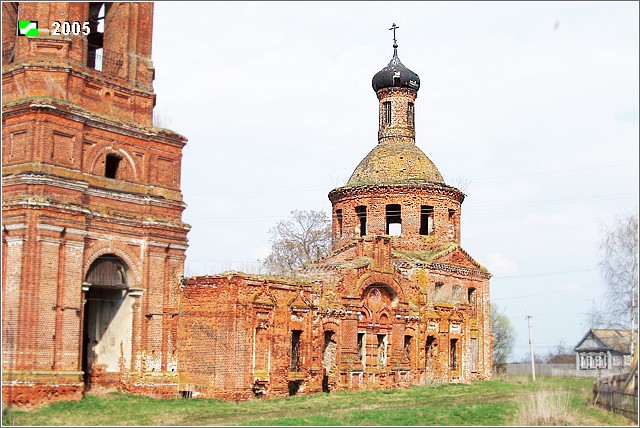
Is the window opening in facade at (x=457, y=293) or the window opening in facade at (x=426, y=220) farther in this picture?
the window opening in facade at (x=426, y=220)

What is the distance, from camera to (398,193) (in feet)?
116

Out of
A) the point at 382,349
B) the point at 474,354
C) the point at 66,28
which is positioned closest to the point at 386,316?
the point at 382,349

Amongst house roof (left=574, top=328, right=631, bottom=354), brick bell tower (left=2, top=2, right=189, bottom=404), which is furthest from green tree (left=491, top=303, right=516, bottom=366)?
brick bell tower (left=2, top=2, right=189, bottom=404)

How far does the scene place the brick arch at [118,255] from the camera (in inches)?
834

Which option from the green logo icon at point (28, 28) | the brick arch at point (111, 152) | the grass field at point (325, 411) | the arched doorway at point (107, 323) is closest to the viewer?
the grass field at point (325, 411)

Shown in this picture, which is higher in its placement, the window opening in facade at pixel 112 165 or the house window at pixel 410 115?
the house window at pixel 410 115

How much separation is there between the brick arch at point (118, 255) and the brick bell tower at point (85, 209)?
28 millimetres

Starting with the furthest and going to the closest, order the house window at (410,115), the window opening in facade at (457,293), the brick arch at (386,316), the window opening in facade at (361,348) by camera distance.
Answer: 1. the house window at (410,115)
2. the window opening in facade at (457,293)
3. the brick arch at (386,316)
4. the window opening in facade at (361,348)

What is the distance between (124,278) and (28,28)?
7036 millimetres

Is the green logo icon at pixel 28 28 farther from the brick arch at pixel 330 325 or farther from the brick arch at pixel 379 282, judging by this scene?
the brick arch at pixel 379 282

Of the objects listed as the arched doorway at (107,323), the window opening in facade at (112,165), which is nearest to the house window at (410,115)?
the window opening in facade at (112,165)

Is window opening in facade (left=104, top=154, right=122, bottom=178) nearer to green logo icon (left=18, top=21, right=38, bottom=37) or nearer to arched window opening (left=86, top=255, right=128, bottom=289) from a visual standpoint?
arched window opening (left=86, top=255, right=128, bottom=289)

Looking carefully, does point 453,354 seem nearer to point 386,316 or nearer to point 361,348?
point 386,316

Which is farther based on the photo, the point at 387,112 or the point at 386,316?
the point at 387,112
